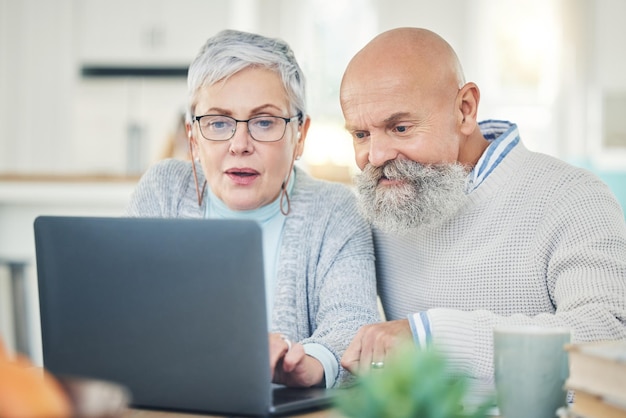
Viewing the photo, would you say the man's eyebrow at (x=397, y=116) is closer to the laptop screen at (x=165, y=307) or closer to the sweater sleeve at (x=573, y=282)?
the sweater sleeve at (x=573, y=282)

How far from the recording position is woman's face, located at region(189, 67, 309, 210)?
1619 millimetres

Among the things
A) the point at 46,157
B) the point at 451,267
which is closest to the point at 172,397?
the point at 451,267

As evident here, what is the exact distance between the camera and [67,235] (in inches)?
39.1

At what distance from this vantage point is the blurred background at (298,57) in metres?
5.62

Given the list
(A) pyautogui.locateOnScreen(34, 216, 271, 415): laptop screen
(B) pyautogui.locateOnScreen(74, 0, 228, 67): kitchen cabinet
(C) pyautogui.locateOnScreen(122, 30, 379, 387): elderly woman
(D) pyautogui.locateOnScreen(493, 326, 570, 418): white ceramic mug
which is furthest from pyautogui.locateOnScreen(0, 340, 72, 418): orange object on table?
(B) pyautogui.locateOnScreen(74, 0, 228, 67): kitchen cabinet

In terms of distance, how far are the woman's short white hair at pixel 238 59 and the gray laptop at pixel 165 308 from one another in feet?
Result: 2.27

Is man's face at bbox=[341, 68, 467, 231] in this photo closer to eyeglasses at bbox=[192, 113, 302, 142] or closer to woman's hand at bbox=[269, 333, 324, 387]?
eyeglasses at bbox=[192, 113, 302, 142]

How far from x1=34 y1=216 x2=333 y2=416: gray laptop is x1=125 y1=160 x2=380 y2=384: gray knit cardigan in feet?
1.54

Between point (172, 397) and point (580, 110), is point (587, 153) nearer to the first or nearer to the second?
point (580, 110)

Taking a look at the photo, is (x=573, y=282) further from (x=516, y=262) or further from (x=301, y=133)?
(x=301, y=133)

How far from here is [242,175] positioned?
1.65 m

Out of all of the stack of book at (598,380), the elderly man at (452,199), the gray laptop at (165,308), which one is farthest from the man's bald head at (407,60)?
the stack of book at (598,380)

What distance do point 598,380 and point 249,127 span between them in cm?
102

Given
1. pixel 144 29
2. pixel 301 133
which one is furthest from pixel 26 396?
pixel 144 29
